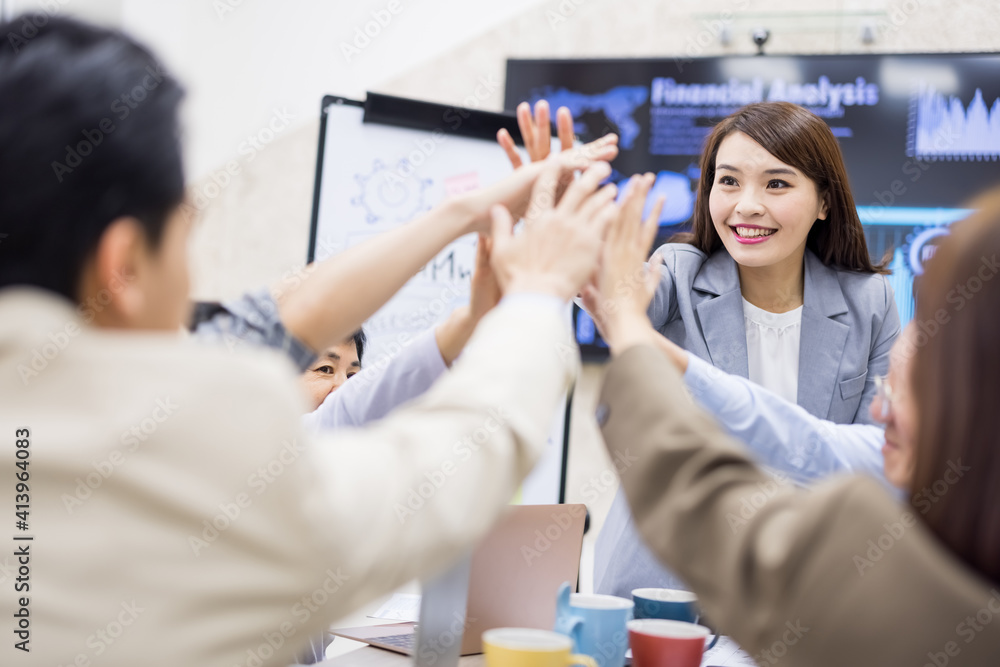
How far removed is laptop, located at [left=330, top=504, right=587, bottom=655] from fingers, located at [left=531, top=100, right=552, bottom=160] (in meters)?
0.51

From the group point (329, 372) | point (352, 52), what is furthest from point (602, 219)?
point (352, 52)

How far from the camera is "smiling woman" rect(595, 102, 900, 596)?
1.83m

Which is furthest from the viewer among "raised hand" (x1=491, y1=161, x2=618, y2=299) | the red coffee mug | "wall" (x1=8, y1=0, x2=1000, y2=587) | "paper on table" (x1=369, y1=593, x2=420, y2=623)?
"wall" (x1=8, y1=0, x2=1000, y2=587)

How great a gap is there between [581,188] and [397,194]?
232cm

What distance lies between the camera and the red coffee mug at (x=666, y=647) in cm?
101

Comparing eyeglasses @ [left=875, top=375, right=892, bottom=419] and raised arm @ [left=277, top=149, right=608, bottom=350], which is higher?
raised arm @ [left=277, top=149, right=608, bottom=350]

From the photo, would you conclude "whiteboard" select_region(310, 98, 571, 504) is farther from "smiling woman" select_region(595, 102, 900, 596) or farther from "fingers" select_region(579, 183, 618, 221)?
"fingers" select_region(579, 183, 618, 221)

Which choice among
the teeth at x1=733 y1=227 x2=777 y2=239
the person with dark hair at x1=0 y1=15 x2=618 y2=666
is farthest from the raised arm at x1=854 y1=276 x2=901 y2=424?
the person with dark hair at x1=0 y1=15 x2=618 y2=666

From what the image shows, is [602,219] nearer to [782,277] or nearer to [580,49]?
[782,277]

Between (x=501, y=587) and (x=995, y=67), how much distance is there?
3.17 meters

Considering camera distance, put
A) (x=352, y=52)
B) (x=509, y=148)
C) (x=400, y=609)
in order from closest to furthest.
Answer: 1. (x=509, y=148)
2. (x=400, y=609)
3. (x=352, y=52)

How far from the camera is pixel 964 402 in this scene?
68cm

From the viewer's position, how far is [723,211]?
6.31 feet

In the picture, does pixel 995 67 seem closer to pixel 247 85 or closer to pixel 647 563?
pixel 647 563
